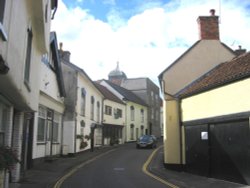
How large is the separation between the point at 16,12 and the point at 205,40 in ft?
51.1

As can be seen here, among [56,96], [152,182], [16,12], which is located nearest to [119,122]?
[56,96]

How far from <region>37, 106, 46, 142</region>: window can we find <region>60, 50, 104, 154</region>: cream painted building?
5.08 m

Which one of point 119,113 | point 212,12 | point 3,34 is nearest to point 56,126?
point 212,12

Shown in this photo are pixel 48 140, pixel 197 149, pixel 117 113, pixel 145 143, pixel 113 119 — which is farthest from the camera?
pixel 117 113

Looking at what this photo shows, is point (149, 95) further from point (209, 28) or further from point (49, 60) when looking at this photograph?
point (209, 28)

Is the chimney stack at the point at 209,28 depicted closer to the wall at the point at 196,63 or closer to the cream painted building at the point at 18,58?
the wall at the point at 196,63

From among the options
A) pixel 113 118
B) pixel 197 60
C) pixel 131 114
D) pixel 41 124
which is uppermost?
pixel 197 60

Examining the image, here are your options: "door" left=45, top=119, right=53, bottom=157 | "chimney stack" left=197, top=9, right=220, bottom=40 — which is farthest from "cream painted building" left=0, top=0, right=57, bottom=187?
"chimney stack" left=197, top=9, right=220, bottom=40

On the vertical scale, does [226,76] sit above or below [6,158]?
above

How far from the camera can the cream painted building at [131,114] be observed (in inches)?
1983

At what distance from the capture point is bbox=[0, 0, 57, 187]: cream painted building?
7.93m

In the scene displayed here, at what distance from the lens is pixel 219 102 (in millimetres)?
16109

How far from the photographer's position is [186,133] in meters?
19.3

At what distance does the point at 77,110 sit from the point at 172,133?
36.7 feet
